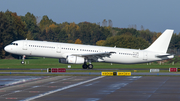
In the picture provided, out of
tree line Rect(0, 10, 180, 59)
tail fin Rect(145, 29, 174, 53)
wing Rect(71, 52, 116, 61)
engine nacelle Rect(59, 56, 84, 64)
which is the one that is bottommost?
engine nacelle Rect(59, 56, 84, 64)

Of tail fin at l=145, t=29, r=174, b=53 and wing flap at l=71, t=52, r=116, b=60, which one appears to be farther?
tail fin at l=145, t=29, r=174, b=53

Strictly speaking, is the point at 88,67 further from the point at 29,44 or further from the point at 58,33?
the point at 58,33

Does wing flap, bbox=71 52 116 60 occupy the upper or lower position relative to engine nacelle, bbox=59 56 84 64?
upper

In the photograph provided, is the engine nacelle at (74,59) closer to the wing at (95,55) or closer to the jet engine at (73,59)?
the jet engine at (73,59)

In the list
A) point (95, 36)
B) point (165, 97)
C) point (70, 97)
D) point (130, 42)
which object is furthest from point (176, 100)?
point (95, 36)

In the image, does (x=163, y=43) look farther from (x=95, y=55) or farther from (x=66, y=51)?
(x=66, y=51)

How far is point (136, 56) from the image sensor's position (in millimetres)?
52031

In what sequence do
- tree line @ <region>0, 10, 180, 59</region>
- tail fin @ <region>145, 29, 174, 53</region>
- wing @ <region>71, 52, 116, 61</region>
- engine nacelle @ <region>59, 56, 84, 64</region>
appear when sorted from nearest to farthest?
engine nacelle @ <region>59, 56, 84, 64</region> → wing @ <region>71, 52, 116, 61</region> → tail fin @ <region>145, 29, 174, 53</region> → tree line @ <region>0, 10, 180, 59</region>

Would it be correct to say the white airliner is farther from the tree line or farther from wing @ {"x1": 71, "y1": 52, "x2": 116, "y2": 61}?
the tree line

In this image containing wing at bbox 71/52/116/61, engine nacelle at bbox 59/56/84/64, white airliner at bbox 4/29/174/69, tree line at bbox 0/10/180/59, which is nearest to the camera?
engine nacelle at bbox 59/56/84/64

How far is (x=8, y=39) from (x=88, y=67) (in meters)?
60.0

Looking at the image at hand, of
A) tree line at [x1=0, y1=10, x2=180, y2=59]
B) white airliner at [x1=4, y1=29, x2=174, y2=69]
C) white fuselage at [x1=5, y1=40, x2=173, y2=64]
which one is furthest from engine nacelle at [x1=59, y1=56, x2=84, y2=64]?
tree line at [x1=0, y1=10, x2=180, y2=59]

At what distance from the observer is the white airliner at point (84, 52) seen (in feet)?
159

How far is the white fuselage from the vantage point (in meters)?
48.5
